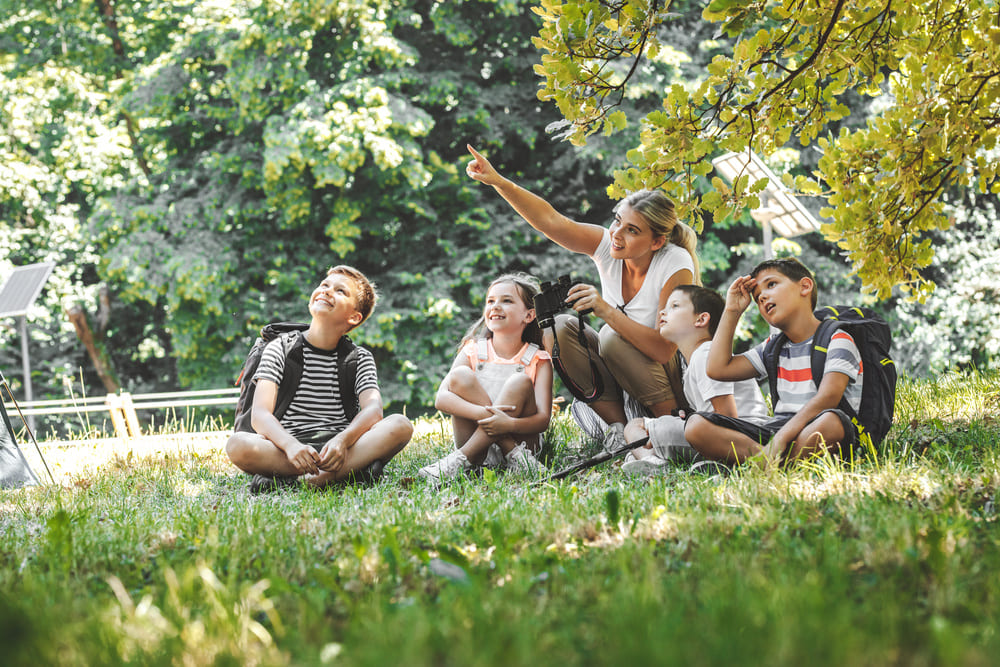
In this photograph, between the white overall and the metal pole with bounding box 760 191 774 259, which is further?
the metal pole with bounding box 760 191 774 259

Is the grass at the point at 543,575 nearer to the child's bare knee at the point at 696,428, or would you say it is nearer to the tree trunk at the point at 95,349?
the child's bare knee at the point at 696,428

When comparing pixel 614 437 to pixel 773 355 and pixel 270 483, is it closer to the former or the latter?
pixel 773 355

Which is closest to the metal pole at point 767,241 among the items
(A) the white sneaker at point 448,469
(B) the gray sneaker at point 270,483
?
(A) the white sneaker at point 448,469

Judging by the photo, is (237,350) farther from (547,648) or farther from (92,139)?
(547,648)

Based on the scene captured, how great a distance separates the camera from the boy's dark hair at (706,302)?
3.68 meters

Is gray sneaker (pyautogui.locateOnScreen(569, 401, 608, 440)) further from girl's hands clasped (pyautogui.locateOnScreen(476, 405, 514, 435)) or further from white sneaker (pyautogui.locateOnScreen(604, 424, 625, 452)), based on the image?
girl's hands clasped (pyautogui.locateOnScreen(476, 405, 514, 435))

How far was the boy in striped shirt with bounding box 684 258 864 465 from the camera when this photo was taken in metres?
2.98

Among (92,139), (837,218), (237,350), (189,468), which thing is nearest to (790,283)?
(837,218)

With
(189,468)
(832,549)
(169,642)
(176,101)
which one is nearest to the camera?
(169,642)

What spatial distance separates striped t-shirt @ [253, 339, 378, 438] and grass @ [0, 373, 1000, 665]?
865 millimetres

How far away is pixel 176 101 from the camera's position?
45.5ft

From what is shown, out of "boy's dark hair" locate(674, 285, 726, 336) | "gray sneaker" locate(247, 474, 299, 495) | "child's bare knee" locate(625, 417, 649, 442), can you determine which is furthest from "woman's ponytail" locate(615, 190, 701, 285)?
"gray sneaker" locate(247, 474, 299, 495)

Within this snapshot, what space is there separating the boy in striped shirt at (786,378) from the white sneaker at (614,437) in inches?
31.1

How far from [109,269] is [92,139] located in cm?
395
